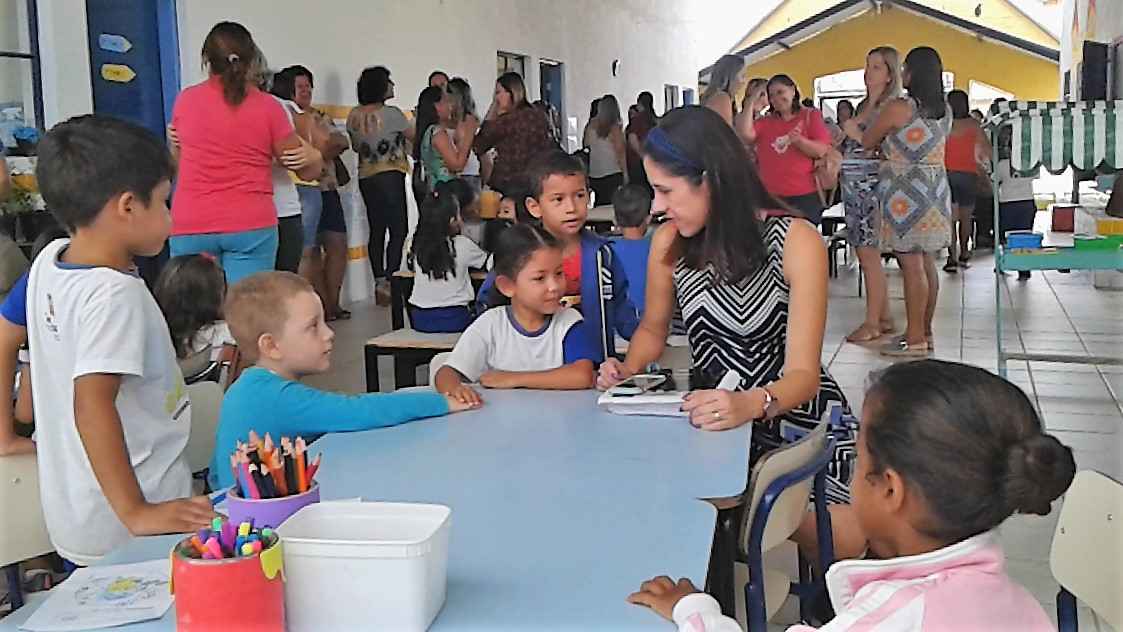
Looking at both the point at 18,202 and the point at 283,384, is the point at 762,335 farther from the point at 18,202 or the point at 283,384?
the point at 18,202

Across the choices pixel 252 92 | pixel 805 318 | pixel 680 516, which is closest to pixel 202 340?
pixel 252 92

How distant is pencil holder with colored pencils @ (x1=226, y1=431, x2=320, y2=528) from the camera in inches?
49.5

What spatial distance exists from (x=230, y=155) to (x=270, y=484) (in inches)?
112

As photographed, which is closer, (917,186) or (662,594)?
(662,594)

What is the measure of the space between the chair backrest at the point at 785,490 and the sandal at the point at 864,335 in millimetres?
4393

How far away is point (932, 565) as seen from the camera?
1257 millimetres

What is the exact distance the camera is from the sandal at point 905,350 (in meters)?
5.67

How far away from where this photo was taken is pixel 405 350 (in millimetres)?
3715

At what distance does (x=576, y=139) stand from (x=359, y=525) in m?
11.9

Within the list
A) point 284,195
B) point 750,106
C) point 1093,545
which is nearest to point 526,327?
point 1093,545

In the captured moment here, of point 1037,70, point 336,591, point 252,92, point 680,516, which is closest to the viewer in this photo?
point 336,591

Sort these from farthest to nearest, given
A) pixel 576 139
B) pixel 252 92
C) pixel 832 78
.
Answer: pixel 832 78 < pixel 576 139 < pixel 252 92

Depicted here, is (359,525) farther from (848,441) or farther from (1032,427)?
(848,441)

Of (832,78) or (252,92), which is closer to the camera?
(252,92)
